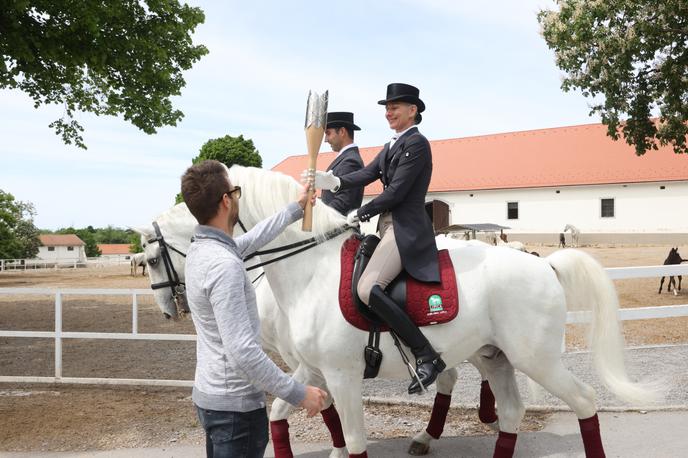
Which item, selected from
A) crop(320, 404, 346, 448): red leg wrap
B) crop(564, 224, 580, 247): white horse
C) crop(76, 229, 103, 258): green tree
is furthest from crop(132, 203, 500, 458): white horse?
crop(76, 229, 103, 258): green tree

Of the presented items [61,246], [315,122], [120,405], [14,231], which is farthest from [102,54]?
[61,246]

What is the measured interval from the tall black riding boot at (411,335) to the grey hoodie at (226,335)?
1.43m

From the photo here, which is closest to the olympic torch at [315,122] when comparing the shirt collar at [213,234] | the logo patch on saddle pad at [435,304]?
the logo patch on saddle pad at [435,304]

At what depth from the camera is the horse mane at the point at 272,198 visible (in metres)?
4.09

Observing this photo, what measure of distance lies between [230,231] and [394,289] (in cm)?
172

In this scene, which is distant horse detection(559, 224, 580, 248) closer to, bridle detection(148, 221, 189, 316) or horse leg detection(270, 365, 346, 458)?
horse leg detection(270, 365, 346, 458)

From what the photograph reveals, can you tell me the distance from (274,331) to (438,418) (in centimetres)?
165

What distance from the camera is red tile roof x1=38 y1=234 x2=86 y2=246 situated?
4250 inches

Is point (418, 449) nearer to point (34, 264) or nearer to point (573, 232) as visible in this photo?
point (573, 232)

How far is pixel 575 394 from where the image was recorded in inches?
→ 161

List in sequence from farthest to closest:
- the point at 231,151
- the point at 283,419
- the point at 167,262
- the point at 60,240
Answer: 1. the point at 60,240
2. the point at 231,151
3. the point at 283,419
4. the point at 167,262

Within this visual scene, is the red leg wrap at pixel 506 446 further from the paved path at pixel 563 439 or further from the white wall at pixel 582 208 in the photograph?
the white wall at pixel 582 208

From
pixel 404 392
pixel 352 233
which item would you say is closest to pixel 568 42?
pixel 404 392

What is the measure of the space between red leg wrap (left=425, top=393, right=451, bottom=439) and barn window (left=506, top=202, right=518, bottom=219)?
48219 mm
